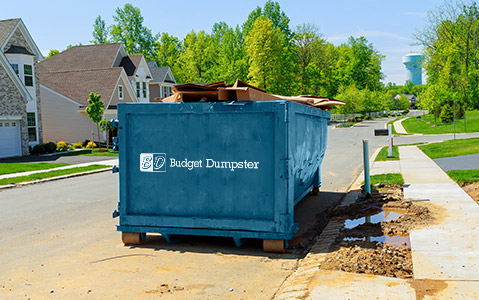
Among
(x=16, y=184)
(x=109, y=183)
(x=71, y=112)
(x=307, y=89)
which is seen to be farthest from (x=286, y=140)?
(x=307, y=89)

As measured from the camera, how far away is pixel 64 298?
4.90 metres

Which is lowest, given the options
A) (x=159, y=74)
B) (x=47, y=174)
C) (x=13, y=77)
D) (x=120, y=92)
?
(x=47, y=174)

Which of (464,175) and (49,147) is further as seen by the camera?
(49,147)

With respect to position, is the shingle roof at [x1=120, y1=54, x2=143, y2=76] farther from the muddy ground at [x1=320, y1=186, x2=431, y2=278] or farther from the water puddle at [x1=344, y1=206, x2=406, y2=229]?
the water puddle at [x1=344, y1=206, x2=406, y2=229]

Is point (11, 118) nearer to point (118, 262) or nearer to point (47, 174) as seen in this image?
point (47, 174)

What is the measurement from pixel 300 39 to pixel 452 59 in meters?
34.6

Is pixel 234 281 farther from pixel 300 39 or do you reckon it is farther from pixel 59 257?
pixel 300 39

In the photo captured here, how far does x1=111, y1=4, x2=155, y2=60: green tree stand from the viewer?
7675 centimetres

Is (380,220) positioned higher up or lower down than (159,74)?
lower down

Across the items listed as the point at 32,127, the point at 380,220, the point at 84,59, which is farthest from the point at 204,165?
the point at 84,59

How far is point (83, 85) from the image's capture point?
130 feet

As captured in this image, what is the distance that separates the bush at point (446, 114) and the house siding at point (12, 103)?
40460mm

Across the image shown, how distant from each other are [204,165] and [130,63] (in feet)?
137

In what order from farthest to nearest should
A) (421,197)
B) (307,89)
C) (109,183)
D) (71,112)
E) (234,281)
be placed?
1. (307,89)
2. (71,112)
3. (109,183)
4. (421,197)
5. (234,281)
